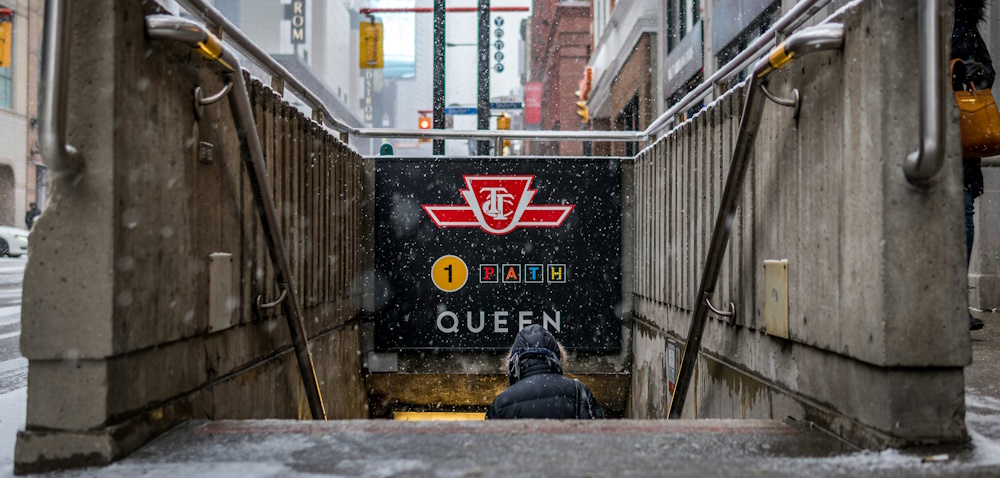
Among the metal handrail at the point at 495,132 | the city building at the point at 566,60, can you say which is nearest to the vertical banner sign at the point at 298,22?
the city building at the point at 566,60

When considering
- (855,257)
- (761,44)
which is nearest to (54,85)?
(855,257)

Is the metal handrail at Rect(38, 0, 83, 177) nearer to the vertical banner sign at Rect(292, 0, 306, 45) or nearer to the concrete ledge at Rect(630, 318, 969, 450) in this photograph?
the concrete ledge at Rect(630, 318, 969, 450)

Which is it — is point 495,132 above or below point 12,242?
above

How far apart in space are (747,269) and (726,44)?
732cm

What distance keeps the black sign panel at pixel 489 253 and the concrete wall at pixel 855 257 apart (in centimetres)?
311

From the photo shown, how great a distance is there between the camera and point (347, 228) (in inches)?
259

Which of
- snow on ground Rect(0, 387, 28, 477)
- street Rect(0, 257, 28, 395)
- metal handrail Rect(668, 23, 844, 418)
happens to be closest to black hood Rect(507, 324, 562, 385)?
metal handrail Rect(668, 23, 844, 418)

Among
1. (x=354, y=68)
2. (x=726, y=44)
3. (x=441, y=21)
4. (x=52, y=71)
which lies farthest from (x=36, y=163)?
(x=354, y=68)

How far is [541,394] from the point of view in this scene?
379cm

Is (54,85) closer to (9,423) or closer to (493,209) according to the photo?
(9,423)

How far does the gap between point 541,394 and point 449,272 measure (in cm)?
366

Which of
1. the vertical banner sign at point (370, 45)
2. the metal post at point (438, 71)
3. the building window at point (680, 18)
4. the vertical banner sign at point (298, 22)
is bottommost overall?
the metal post at point (438, 71)

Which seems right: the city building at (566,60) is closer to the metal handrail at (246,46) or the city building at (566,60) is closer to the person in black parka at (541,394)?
the metal handrail at (246,46)

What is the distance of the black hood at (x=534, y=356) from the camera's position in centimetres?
411
